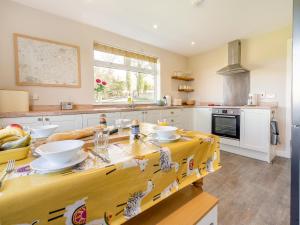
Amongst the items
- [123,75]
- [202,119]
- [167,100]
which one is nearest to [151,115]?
[167,100]

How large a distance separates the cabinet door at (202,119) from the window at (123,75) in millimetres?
1213

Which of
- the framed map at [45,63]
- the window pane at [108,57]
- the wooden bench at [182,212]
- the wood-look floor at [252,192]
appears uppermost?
the window pane at [108,57]

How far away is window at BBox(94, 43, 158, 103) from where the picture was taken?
3.10m

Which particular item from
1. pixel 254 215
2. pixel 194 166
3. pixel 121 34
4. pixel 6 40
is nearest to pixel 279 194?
pixel 254 215

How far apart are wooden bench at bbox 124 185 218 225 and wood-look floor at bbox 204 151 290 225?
22.9 inches

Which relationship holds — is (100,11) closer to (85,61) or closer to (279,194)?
(85,61)

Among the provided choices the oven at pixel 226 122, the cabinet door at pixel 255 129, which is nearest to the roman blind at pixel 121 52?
the oven at pixel 226 122

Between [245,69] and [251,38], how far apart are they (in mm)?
726

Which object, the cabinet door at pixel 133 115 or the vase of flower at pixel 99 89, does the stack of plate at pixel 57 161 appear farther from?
the vase of flower at pixel 99 89

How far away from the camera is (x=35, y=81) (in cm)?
230

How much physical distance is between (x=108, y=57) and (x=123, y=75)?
0.51 metres

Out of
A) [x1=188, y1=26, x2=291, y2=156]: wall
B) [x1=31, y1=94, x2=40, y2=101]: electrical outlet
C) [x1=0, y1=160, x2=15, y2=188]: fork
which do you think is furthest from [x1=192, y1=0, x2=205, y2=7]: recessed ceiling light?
[x1=31, y1=94, x2=40, y2=101]: electrical outlet

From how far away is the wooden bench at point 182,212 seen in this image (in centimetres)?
83

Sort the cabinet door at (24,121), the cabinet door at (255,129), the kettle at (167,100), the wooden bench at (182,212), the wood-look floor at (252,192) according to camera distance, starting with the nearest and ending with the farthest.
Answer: the wooden bench at (182,212), the wood-look floor at (252,192), the cabinet door at (24,121), the cabinet door at (255,129), the kettle at (167,100)
